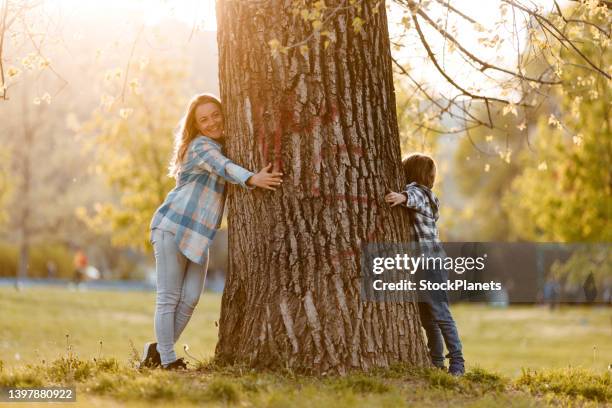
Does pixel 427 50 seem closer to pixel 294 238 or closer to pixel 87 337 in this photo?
pixel 294 238

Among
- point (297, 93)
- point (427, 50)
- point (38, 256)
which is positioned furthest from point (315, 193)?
point (38, 256)

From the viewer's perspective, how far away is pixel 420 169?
245 inches

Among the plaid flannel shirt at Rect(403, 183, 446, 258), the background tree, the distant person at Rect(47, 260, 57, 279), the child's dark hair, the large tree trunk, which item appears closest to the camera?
the large tree trunk

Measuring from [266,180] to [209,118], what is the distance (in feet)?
2.86

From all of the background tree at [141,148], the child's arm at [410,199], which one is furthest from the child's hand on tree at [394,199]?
the background tree at [141,148]

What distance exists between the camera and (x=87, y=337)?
15898mm

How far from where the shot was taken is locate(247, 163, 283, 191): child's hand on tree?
17.7 ft

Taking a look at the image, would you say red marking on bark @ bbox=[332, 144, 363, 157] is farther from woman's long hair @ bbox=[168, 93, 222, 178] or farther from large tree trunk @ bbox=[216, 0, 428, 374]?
woman's long hair @ bbox=[168, 93, 222, 178]

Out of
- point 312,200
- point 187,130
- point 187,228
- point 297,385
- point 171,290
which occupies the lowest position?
point 297,385

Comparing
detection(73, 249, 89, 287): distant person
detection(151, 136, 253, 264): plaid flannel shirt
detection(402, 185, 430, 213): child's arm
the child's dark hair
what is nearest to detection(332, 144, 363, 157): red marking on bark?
detection(402, 185, 430, 213): child's arm

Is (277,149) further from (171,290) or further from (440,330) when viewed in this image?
(440,330)

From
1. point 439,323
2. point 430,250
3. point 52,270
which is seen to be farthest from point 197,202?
point 52,270

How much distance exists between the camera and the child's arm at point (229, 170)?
17.7 feet

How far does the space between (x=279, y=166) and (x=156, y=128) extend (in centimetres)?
2038
